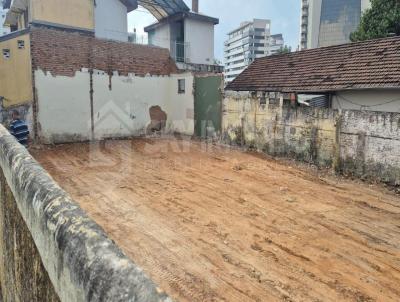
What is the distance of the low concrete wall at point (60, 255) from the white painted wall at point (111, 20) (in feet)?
61.9

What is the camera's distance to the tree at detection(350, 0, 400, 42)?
677 inches

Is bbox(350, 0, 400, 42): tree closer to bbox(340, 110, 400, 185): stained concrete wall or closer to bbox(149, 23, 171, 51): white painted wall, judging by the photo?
bbox(340, 110, 400, 185): stained concrete wall

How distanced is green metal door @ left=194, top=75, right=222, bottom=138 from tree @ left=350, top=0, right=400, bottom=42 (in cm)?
987

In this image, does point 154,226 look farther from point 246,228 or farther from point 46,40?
point 46,40

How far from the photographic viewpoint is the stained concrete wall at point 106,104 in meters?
13.7

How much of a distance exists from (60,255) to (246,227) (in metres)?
4.88

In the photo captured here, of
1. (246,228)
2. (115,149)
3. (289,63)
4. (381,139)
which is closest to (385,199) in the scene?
(381,139)

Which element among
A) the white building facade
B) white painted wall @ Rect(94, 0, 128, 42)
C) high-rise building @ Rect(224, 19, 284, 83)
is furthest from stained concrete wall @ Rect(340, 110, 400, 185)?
high-rise building @ Rect(224, 19, 284, 83)

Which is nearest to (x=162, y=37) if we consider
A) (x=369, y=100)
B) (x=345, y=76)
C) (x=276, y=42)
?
(x=345, y=76)

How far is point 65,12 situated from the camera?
17.3m

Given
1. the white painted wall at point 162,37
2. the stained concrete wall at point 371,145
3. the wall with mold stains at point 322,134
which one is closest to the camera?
the stained concrete wall at point 371,145

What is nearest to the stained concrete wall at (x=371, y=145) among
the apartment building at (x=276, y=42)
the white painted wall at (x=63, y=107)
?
the white painted wall at (x=63, y=107)

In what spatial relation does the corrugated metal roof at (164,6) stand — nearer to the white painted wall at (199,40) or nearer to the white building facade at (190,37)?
the white building facade at (190,37)

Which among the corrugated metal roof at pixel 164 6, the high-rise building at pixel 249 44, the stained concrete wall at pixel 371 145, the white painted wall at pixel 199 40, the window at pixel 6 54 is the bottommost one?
the stained concrete wall at pixel 371 145
